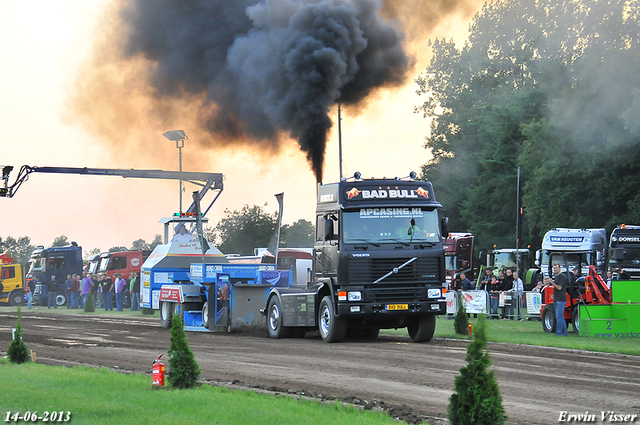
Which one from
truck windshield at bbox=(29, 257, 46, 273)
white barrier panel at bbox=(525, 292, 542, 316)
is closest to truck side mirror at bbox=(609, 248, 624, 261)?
white barrier panel at bbox=(525, 292, 542, 316)

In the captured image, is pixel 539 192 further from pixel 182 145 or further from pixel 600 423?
pixel 600 423

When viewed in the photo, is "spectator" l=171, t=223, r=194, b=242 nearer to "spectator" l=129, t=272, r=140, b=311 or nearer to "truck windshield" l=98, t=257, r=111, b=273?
"spectator" l=129, t=272, r=140, b=311

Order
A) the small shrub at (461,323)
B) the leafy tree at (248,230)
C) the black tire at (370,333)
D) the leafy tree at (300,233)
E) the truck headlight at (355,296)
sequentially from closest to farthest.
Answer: the truck headlight at (355,296) → the black tire at (370,333) → the small shrub at (461,323) → the leafy tree at (248,230) → the leafy tree at (300,233)

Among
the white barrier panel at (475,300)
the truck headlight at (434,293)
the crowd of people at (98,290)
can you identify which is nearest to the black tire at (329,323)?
the truck headlight at (434,293)

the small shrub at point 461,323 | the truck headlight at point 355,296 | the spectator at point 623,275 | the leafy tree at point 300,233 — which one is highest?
the leafy tree at point 300,233

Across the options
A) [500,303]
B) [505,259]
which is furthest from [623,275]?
[505,259]

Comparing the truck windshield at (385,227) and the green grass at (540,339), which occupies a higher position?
the truck windshield at (385,227)

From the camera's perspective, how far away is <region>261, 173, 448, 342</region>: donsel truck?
17.4 metres

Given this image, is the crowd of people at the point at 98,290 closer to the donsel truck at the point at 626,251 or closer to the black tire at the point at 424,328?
the donsel truck at the point at 626,251

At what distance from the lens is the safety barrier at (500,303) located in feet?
Answer: 88.8

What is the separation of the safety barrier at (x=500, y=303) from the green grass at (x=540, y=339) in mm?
1619

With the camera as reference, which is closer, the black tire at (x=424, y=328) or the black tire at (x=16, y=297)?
the black tire at (x=424, y=328)

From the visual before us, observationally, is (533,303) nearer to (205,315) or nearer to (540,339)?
(540,339)

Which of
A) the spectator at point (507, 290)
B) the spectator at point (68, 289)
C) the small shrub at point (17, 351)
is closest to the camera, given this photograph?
the small shrub at point (17, 351)
